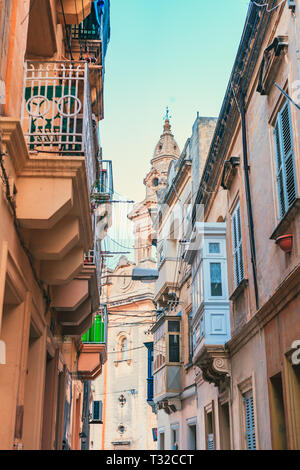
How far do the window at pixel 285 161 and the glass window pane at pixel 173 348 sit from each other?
13.1 meters

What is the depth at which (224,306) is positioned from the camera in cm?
1334

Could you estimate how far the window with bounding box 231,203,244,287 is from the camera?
12109 mm

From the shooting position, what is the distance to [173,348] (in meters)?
21.2

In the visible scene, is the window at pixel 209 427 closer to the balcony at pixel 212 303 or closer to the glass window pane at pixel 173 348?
the balcony at pixel 212 303

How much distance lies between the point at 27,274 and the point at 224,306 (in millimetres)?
7094

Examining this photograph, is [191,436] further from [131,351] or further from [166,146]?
[166,146]

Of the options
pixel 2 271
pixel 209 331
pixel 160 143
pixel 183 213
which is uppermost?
pixel 160 143

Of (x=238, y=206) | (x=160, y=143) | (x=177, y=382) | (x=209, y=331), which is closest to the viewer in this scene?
(x=238, y=206)

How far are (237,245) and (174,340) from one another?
9.67m

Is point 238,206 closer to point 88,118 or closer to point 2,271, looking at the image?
point 88,118

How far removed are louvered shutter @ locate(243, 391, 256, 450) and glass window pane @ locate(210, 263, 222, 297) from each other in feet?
8.84

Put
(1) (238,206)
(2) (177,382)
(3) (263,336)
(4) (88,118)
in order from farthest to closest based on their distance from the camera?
(2) (177,382) → (1) (238,206) → (3) (263,336) → (4) (88,118)

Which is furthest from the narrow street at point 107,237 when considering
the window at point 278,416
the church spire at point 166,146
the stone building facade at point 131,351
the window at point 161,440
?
the church spire at point 166,146

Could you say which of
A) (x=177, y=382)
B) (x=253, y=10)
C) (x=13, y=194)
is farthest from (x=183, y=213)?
(x=13, y=194)
